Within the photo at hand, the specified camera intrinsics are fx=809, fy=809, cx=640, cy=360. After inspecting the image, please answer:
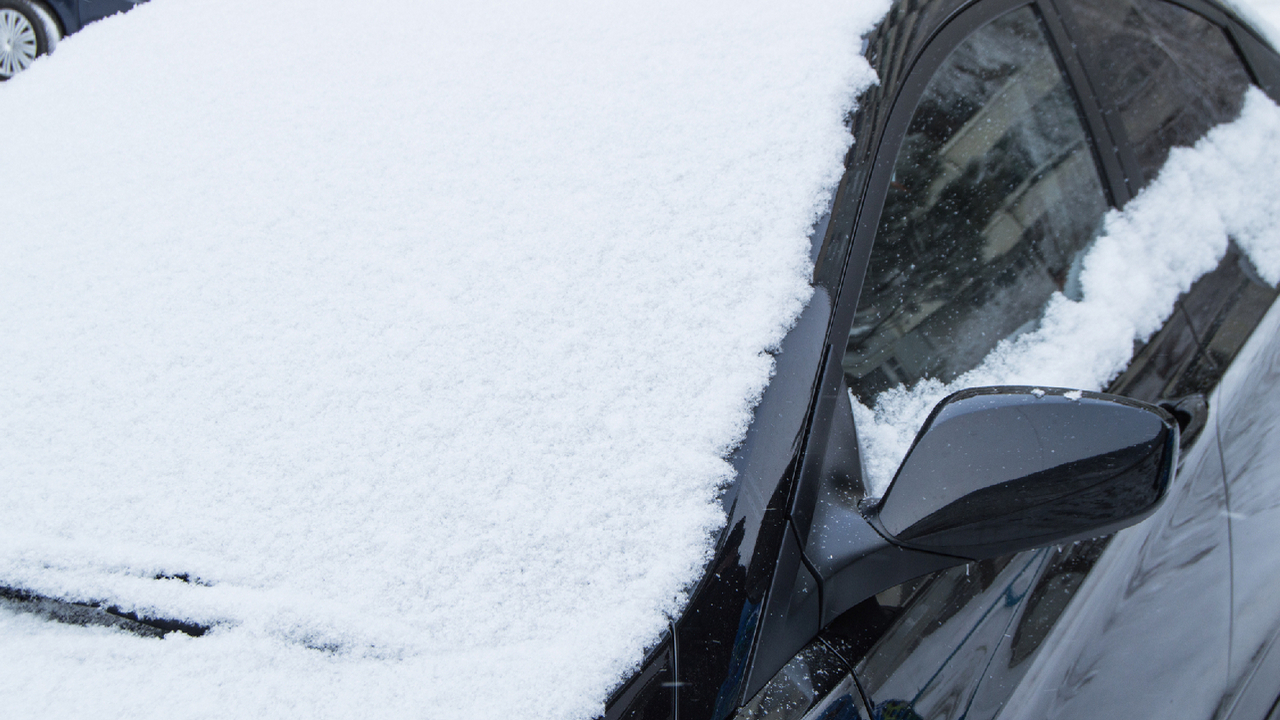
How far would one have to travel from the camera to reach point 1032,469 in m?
0.84

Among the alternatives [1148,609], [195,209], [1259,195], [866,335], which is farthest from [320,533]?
[1259,195]

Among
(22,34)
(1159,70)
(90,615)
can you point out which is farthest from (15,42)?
(1159,70)

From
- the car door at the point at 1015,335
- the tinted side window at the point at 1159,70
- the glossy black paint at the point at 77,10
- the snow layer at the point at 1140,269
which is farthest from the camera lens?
the glossy black paint at the point at 77,10

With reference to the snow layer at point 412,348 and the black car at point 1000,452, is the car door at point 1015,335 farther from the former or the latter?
the snow layer at point 412,348

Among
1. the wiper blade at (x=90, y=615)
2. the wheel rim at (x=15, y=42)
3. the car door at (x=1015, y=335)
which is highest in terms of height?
the wheel rim at (x=15, y=42)

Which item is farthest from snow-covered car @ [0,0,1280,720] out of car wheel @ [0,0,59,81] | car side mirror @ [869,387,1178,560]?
car wheel @ [0,0,59,81]

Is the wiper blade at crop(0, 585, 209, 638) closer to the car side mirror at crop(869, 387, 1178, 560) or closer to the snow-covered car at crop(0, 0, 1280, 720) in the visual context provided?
the snow-covered car at crop(0, 0, 1280, 720)

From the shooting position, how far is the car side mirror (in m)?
0.85

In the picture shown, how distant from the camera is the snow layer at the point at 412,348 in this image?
2.73 feet

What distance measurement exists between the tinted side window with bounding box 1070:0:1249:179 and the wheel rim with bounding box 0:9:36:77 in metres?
6.25

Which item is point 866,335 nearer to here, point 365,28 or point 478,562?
point 478,562

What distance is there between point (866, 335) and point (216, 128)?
1.07 metres

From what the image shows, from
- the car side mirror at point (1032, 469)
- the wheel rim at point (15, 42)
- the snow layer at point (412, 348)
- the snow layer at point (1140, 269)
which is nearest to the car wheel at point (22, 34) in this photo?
the wheel rim at point (15, 42)

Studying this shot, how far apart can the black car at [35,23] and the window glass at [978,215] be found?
19.6 ft
